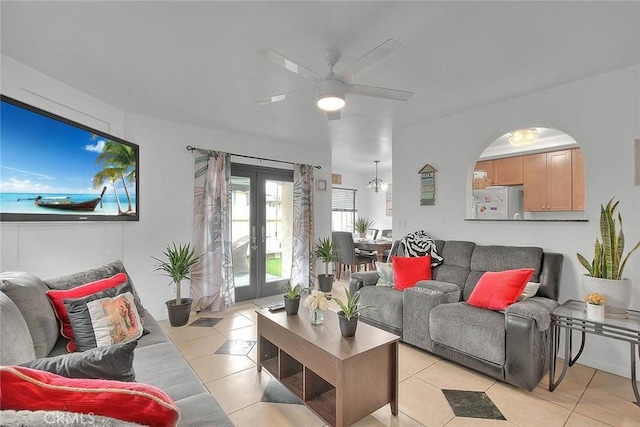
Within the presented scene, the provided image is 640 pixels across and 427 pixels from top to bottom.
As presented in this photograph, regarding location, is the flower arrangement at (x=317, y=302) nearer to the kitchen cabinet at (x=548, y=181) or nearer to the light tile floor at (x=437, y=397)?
the light tile floor at (x=437, y=397)

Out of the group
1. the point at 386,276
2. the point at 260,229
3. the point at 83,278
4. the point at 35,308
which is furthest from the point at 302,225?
the point at 35,308

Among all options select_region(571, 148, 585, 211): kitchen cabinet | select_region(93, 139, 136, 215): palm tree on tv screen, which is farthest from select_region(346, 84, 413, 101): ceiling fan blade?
select_region(571, 148, 585, 211): kitchen cabinet

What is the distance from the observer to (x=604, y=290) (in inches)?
85.8

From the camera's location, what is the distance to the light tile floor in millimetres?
1893

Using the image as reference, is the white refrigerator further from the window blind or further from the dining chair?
the window blind

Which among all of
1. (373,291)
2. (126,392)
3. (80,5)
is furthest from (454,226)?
(80,5)

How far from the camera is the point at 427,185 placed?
3.83 meters

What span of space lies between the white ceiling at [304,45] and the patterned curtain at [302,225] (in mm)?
1894

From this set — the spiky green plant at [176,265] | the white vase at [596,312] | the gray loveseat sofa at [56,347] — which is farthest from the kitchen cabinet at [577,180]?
the spiky green plant at [176,265]

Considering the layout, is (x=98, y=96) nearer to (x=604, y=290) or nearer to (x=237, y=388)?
(x=237, y=388)

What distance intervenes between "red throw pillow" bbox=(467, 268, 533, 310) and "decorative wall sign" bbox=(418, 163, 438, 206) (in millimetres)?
1397

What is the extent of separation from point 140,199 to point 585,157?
4.68 metres

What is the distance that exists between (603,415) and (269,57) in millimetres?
3134

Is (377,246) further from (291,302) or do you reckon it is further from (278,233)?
(291,302)
